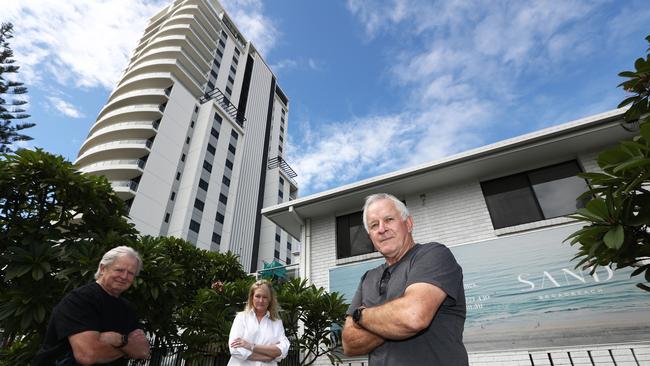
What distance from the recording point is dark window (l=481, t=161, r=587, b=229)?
7395 millimetres

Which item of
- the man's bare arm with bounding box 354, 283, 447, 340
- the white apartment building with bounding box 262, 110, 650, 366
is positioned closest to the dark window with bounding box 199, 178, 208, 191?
the white apartment building with bounding box 262, 110, 650, 366

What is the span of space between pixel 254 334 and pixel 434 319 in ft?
8.79

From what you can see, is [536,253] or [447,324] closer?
[447,324]

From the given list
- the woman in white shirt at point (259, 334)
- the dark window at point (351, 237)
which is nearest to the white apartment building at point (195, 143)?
the dark window at point (351, 237)

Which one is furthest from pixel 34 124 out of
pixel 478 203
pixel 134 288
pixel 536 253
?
pixel 536 253

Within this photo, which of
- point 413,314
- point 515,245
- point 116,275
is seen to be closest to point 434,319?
point 413,314

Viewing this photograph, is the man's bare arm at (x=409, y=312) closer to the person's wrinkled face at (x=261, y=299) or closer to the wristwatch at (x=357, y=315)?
the wristwatch at (x=357, y=315)

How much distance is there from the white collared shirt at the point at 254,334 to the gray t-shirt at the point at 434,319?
2.19m

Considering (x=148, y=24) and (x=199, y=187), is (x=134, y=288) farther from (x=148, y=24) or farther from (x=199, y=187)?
(x=148, y=24)

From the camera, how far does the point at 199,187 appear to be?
29.6 metres

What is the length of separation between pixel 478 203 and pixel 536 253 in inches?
73.2

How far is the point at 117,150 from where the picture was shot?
28406mm

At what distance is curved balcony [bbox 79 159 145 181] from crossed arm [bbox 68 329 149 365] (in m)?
28.6

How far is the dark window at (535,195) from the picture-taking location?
739cm
